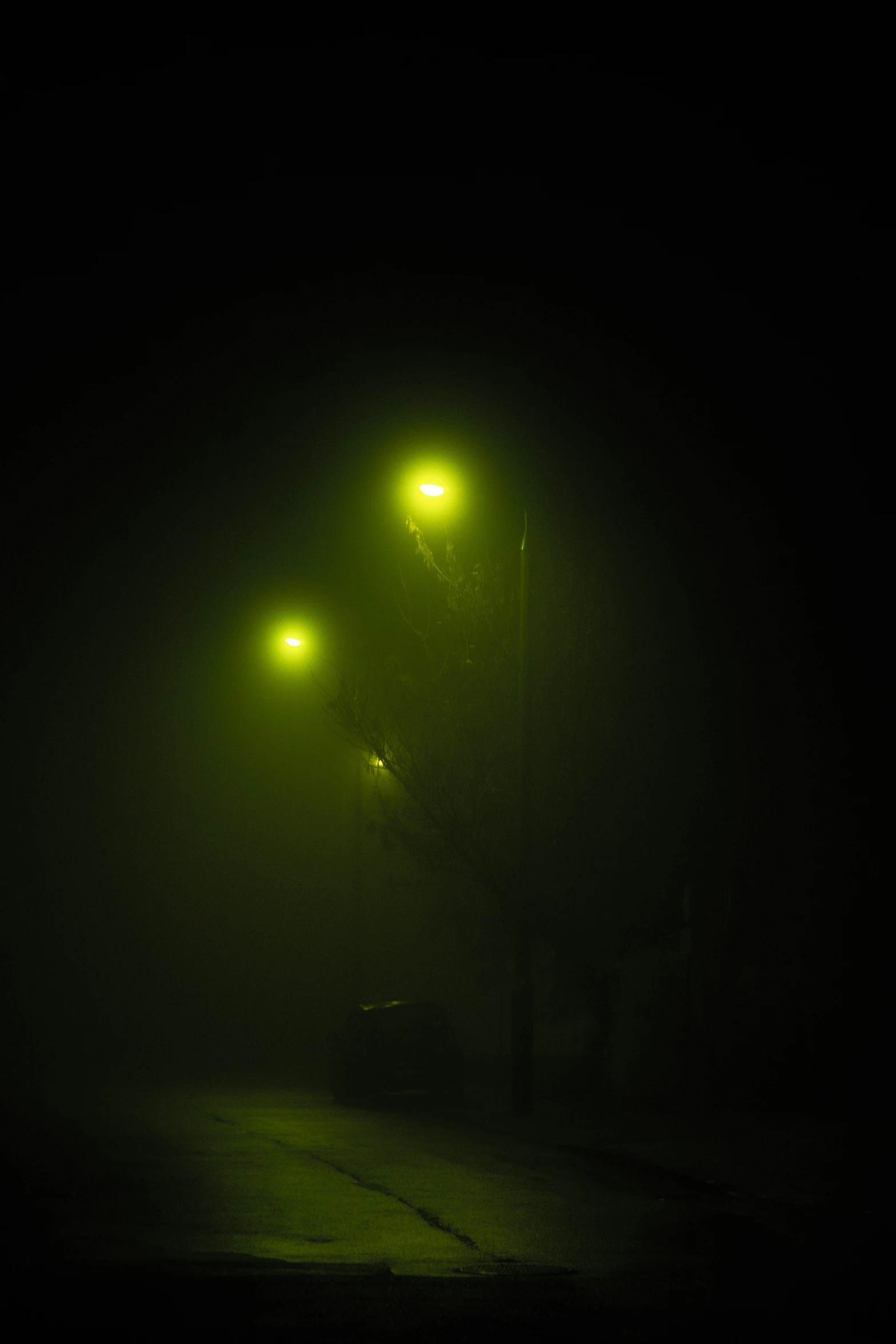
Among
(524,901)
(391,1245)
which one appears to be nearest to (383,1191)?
(391,1245)

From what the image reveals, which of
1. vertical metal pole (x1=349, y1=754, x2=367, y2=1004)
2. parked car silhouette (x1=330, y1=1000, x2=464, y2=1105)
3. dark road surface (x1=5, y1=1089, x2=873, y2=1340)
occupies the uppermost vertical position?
vertical metal pole (x1=349, y1=754, x2=367, y2=1004)

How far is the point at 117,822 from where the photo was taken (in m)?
58.2

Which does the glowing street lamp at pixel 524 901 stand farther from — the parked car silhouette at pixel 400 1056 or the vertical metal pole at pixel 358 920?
the vertical metal pole at pixel 358 920

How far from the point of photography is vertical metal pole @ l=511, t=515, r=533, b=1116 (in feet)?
63.3

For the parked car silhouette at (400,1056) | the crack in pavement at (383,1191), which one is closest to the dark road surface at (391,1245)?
the crack in pavement at (383,1191)

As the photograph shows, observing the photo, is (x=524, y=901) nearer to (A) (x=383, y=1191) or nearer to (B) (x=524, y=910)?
(B) (x=524, y=910)

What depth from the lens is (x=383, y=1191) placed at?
11.4 meters

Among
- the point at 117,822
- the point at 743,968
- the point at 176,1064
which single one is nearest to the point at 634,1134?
the point at 743,968

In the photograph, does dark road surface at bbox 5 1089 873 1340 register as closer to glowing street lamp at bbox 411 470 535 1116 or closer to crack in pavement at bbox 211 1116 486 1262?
crack in pavement at bbox 211 1116 486 1262

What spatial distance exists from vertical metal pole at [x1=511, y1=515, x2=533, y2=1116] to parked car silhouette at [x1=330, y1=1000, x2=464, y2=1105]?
86.3 inches

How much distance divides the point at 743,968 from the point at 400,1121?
479 cm

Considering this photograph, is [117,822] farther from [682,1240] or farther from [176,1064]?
[682,1240]

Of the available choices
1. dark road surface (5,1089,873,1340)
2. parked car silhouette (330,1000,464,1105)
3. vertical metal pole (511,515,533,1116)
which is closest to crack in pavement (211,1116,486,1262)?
dark road surface (5,1089,873,1340)

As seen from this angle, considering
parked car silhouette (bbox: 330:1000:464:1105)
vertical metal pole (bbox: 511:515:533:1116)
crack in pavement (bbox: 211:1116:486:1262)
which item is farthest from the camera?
parked car silhouette (bbox: 330:1000:464:1105)
